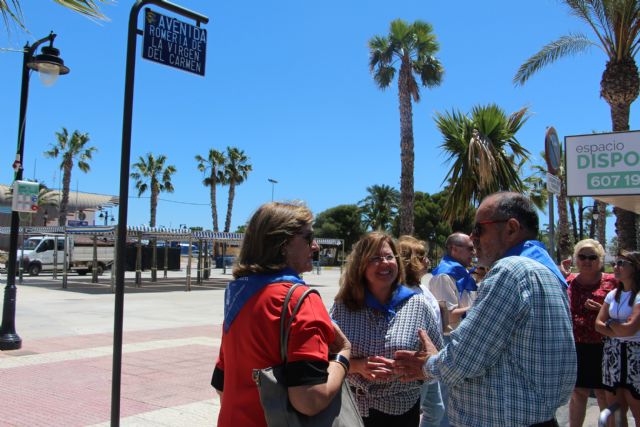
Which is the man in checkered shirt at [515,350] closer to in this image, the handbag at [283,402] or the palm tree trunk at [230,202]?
the handbag at [283,402]

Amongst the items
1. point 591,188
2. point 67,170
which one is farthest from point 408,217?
point 67,170

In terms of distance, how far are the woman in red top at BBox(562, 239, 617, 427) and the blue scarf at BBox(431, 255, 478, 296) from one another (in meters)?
0.87

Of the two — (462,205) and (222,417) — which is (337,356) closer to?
(222,417)

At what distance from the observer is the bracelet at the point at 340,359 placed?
2.08 m

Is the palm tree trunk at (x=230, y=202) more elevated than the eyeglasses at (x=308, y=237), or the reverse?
the palm tree trunk at (x=230, y=202)

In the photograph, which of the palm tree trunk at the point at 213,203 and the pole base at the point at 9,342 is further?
the palm tree trunk at the point at 213,203

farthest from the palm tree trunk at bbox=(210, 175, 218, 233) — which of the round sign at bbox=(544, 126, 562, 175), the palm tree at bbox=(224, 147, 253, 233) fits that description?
the round sign at bbox=(544, 126, 562, 175)

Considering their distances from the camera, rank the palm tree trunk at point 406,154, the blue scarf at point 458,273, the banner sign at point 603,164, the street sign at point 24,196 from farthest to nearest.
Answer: the palm tree trunk at point 406,154, the street sign at point 24,196, the banner sign at point 603,164, the blue scarf at point 458,273

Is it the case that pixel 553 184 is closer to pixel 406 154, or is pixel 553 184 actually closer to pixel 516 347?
pixel 516 347

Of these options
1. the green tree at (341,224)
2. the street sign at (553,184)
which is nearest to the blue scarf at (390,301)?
the street sign at (553,184)

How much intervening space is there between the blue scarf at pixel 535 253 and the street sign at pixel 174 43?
325 cm

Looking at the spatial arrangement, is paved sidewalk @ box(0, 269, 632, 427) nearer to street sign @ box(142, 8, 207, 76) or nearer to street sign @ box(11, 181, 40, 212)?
street sign @ box(11, 181, 40, 212)

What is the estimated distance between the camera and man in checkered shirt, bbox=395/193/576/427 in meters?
2.13

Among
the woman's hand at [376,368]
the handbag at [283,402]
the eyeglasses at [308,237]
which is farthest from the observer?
the woman's hand at [376,368]
